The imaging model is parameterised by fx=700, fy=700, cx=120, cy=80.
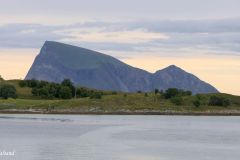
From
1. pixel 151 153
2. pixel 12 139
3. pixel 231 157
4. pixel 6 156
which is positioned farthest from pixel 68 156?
pixel 12 139

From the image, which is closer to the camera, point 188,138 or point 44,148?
point 44,148

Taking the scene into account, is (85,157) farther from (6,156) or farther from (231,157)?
(231,157)

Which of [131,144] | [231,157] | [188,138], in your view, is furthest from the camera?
[188,138]

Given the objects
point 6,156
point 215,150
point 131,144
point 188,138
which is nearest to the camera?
point 6,156

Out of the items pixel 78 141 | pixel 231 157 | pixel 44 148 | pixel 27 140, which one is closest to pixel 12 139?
pixel 27 140

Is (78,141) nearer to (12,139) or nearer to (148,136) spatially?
(12,139)

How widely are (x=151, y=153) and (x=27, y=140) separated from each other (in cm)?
2024

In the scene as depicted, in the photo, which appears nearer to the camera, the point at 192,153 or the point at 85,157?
the point at 85,157

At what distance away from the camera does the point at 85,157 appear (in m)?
68.9

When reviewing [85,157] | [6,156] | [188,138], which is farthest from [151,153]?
[188,138]

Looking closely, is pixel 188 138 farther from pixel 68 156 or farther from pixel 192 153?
pixel 68 156

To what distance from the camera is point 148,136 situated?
351ft

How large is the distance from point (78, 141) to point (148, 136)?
63.0 ft

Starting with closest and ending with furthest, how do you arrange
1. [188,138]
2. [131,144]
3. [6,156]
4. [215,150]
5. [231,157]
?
[6,156]
[231,157]
[215,150]
[131,144]
[188,138]
